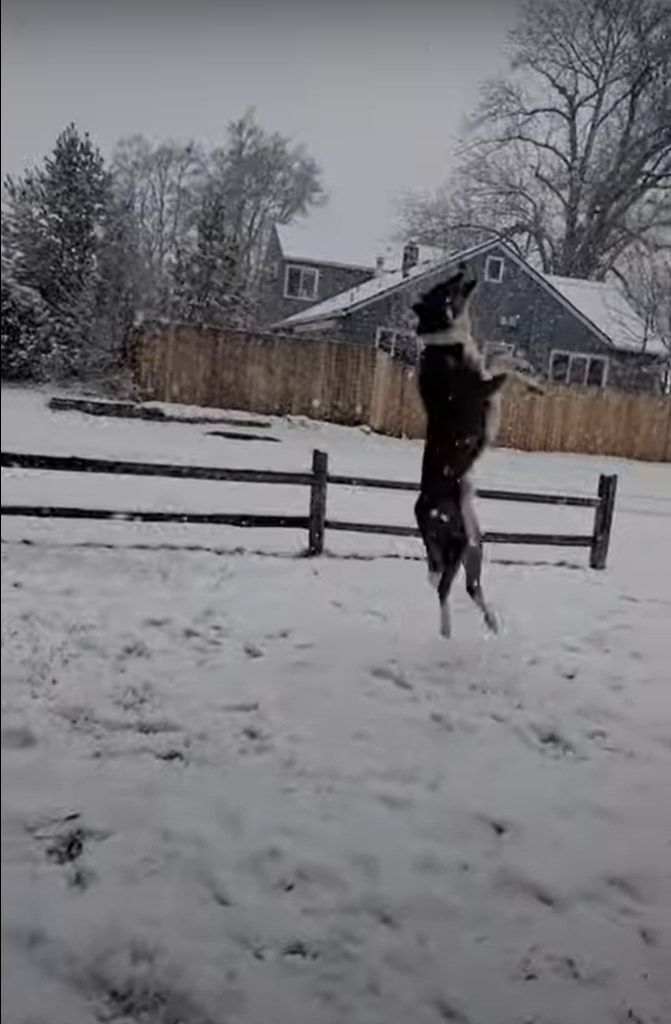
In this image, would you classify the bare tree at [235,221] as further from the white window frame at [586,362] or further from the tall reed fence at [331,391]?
the white window frame at [586,362]

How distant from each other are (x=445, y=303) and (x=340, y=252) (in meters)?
0.09

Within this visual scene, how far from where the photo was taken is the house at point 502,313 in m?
0.63

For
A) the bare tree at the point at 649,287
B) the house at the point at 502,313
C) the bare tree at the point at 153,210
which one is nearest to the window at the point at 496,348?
the house at the point at 502,313

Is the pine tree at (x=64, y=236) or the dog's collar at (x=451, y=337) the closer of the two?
the pine tree at (x=64, y=236)

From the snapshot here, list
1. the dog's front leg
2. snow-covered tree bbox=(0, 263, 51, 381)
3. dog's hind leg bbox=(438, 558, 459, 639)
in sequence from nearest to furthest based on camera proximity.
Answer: snow-covered tree bbox=(0, 263, 51, 381), the dog's front leg, dog's hind leg bbox=(438, 558, 459, 639)

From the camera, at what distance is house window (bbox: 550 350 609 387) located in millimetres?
654

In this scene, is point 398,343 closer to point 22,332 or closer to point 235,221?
point 235,221

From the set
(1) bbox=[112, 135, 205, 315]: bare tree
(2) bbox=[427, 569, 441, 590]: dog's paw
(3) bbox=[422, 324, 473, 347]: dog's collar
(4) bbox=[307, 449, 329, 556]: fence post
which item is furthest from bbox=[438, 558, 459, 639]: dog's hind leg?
(1) bbox=[112, 135, 205, 315]: bare tree

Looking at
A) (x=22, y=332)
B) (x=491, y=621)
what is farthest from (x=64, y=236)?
(x=491, y=621)

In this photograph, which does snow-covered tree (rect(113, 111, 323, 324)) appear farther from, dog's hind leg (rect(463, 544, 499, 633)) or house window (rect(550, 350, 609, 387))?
dog's hind leg (rect(463, 544, 499, 633))

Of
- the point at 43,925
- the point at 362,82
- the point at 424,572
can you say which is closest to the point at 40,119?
the point at 362,82

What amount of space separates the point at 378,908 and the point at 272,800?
0.16m

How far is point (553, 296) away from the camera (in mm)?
617

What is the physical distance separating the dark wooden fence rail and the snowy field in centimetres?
1
